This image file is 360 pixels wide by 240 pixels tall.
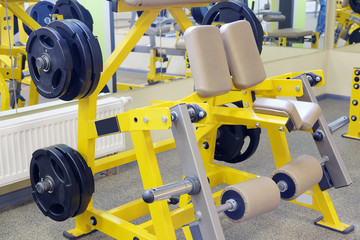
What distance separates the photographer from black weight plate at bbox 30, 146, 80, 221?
2381 millimetres

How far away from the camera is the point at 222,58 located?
2348 millimetres

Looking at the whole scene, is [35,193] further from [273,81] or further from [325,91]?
[325,91]

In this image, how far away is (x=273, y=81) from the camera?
8.63 ft

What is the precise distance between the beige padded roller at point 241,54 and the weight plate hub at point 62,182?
2.85 feet

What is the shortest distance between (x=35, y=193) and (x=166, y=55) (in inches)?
72.9

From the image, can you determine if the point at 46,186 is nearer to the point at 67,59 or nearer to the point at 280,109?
the point at 67,59

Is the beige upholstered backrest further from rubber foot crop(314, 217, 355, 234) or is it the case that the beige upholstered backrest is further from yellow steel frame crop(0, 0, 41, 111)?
yellow steel frame crop(0, 0, 41, 111)

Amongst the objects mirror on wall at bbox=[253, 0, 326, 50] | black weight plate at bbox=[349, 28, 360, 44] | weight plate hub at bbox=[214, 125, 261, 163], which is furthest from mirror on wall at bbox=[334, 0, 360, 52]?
weight plate hub at bbox=[214, 125, 261, 163]

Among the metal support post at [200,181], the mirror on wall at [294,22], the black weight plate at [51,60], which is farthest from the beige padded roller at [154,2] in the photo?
the mirror on wall at [294,22]

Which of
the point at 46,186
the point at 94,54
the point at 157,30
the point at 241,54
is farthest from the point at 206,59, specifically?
the point at 157,30

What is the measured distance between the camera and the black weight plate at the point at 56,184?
2.38 m

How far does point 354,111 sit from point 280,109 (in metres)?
2.26

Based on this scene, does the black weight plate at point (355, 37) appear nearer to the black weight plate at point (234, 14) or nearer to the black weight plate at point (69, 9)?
the black weight plate at point (234, 14)

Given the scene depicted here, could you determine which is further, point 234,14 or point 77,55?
point 234,14
